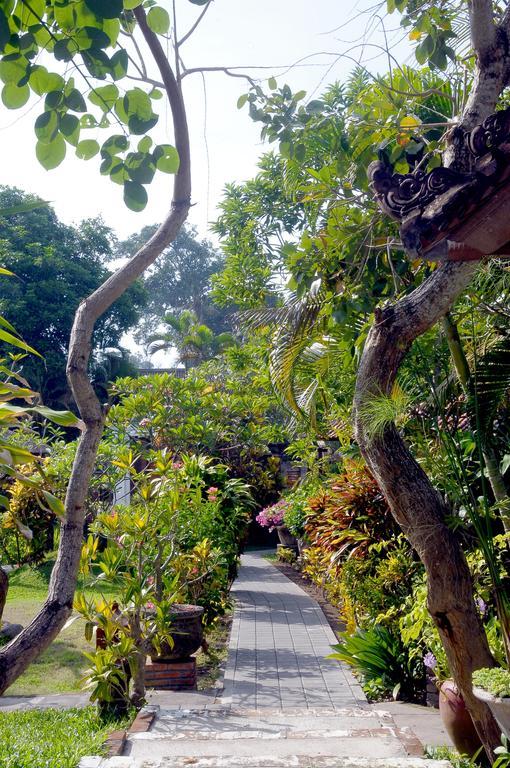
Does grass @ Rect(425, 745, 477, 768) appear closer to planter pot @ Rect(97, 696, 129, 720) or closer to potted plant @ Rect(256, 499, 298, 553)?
planter pot @ Rect(97, 696, 129, 720)

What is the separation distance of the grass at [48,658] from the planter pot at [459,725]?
2.63 m

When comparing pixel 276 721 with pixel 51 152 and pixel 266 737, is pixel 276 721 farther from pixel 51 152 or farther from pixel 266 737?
pixel 51 152

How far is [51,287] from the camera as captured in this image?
25.1 meters

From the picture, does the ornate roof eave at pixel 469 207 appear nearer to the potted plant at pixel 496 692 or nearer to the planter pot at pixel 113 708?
the potted plant at pixel 496 692

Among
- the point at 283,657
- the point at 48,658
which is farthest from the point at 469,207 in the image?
the point at 48,658

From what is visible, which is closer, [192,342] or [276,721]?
[276,721]

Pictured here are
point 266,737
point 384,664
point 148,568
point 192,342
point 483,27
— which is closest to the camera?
point 483,27

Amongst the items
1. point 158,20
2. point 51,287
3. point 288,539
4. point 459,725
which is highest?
point 51,287

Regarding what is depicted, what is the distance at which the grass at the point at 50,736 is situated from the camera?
4.48 meters

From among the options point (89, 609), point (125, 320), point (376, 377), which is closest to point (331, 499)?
point (89, 609)

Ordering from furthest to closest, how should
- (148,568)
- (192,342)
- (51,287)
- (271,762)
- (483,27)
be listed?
(51,287) < (192,342) < (148,568) < (271,762) < (483,27)

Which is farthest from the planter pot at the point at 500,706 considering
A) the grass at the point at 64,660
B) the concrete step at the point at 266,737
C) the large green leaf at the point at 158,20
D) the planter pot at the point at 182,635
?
the planter pot at the point at 182,635

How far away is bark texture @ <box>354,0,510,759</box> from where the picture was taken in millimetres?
3705

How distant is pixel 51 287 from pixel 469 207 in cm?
2363
